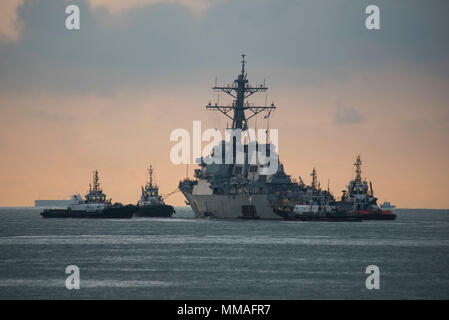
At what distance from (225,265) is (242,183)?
53083 millimetres

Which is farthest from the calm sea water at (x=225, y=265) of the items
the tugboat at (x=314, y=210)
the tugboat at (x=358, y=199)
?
the tugboat at (x=358, y=199)

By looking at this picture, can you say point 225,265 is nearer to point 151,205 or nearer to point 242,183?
point 242,183

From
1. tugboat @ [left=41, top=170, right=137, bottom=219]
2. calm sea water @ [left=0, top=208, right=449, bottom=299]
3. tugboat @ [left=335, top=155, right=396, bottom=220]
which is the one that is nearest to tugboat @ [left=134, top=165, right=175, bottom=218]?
tugboat @ [left=41, top=170, right=137, bottom=219]

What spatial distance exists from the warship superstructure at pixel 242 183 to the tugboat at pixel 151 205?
1790 centimetres

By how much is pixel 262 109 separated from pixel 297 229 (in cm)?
2690

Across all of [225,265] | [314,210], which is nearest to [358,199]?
[314,210]

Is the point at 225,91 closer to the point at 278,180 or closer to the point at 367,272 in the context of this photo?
the point at 278,180

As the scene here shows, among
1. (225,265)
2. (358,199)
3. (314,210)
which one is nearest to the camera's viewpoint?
(225,265)

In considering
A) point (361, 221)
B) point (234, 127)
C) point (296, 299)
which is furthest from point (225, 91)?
point (296, 299)

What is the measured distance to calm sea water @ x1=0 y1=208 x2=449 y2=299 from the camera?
144 feet

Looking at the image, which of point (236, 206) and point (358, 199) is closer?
point (236, 206)

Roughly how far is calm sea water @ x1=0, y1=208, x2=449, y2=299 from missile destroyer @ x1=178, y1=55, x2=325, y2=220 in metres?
20.5

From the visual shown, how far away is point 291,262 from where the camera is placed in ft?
189

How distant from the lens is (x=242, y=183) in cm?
10850
